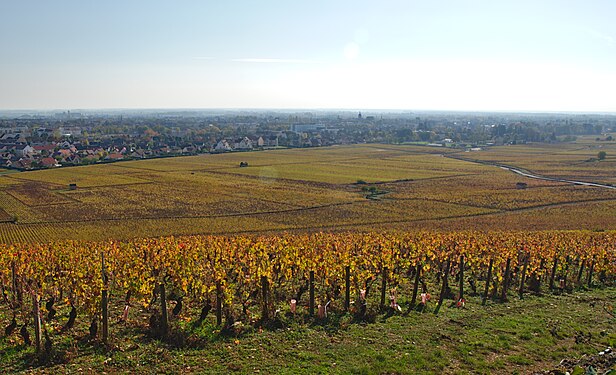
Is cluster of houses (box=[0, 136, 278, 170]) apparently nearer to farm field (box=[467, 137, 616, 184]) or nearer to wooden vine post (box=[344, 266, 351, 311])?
farm field (box=[467, 137, 616, 184])

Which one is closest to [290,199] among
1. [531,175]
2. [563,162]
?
[531,175]

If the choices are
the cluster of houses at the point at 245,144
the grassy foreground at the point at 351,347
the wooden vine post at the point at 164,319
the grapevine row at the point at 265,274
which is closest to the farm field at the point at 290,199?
the grapevine row at the point at 265,274

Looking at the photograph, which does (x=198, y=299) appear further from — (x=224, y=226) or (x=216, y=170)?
(x=216, y=170)

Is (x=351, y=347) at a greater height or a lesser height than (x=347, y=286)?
lesser

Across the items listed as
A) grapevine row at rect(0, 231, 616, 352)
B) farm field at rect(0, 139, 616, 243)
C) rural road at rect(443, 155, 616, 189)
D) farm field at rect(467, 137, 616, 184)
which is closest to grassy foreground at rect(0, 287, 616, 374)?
grapevine row at rect(0, 231, 616, 352)

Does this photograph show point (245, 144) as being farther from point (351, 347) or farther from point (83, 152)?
point (351, 347)
